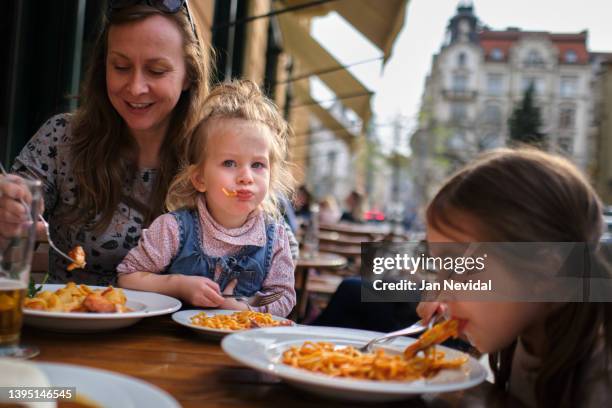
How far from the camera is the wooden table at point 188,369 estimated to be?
2.48ft

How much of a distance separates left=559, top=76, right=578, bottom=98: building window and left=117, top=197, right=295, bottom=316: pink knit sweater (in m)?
9.63

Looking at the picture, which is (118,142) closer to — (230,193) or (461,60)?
(230,193)

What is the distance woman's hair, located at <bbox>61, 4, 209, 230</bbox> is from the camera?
1.78m

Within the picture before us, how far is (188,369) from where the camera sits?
853mm

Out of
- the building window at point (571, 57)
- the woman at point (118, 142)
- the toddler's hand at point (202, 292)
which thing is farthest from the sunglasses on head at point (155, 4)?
the building window at point (571, 57)

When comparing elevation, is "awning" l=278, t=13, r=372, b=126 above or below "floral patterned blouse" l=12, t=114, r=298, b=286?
above

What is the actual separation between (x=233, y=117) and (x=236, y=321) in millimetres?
666

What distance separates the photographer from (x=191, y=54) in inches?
74.9

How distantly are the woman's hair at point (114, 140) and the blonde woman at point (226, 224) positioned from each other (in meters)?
0.18

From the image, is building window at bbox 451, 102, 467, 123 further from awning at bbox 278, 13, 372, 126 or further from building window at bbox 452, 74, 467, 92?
awning at bbox 278, 13, 372, 126

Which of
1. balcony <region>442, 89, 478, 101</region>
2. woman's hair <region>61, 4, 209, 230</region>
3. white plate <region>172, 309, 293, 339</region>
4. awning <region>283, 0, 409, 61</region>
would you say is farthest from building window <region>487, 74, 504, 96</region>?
white plate <region>172, 309, 293, 339</region>

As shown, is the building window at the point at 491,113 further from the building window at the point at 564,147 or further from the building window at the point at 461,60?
the building window at the point at 564,147

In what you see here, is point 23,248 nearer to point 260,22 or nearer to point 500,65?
point 260,22

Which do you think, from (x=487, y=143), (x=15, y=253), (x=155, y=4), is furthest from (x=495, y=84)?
(x=15, y=253)
